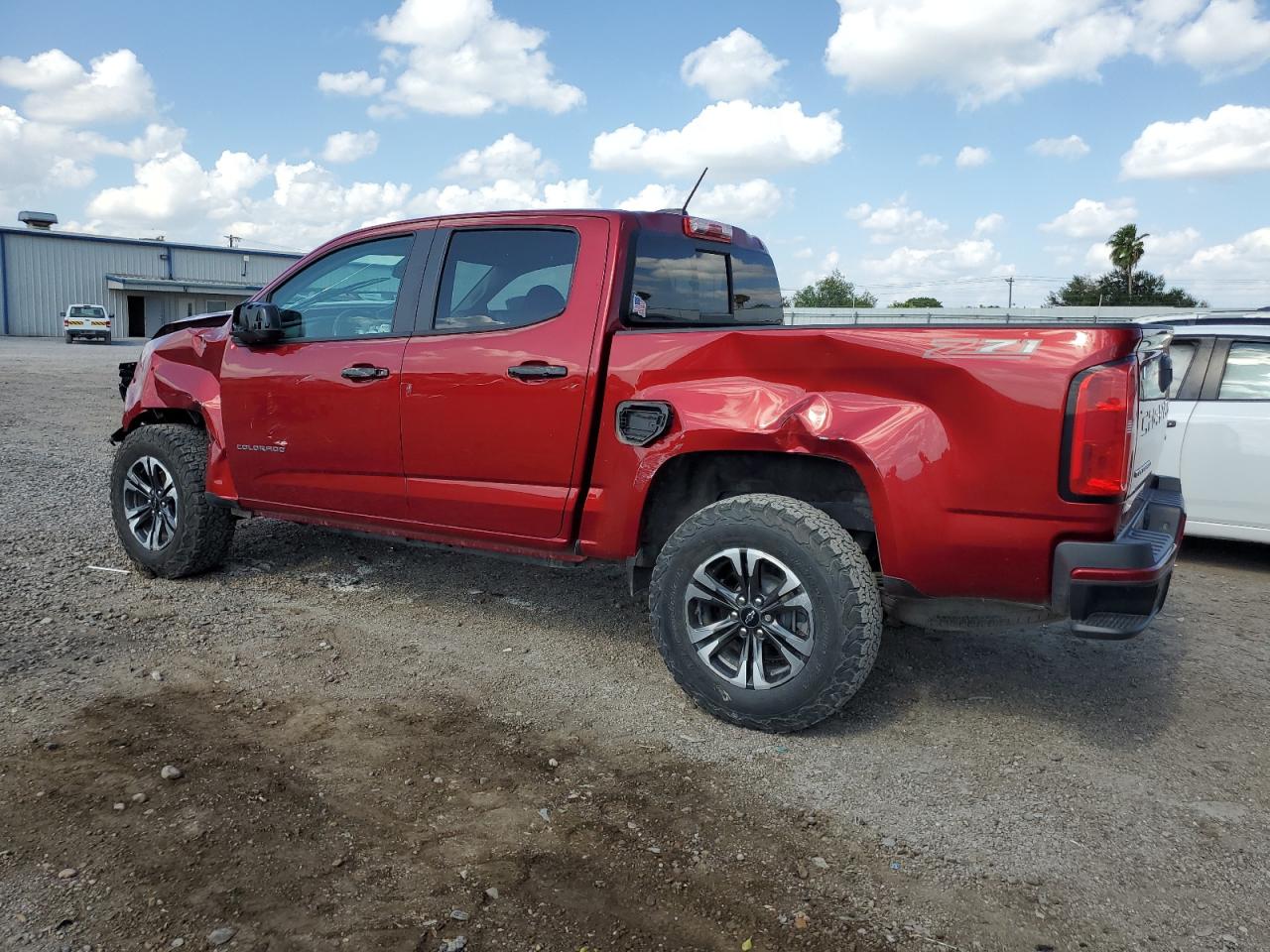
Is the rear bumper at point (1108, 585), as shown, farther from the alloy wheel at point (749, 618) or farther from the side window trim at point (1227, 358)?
the side window trim at point (1227, 358)

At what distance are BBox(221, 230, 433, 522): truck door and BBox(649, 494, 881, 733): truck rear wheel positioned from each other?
5.06 ft

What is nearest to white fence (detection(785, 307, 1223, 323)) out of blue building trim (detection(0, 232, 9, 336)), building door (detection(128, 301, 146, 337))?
building door (detection(128, 301, 146, 337))

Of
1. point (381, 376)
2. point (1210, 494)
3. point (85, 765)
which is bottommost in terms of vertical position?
point (85, 765)

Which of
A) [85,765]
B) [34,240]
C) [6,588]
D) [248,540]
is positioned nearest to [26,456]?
[248,540]

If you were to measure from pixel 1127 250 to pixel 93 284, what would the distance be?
59.2 metres

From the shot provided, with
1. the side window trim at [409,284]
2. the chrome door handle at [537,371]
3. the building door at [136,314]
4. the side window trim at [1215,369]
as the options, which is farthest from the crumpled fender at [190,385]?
the building door at [136,314]

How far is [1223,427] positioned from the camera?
5871mm

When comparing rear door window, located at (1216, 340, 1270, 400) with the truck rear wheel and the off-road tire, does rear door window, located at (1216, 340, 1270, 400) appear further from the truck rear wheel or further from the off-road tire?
the off-road tire

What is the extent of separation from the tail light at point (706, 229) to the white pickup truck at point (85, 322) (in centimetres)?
4037

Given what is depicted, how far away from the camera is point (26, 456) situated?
870cm

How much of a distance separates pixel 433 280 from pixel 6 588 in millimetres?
2733

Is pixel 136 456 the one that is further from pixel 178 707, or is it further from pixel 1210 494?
pixel 1210 494

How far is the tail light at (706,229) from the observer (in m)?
4.28

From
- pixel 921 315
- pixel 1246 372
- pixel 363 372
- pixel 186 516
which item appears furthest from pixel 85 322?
pixel 1246 372
